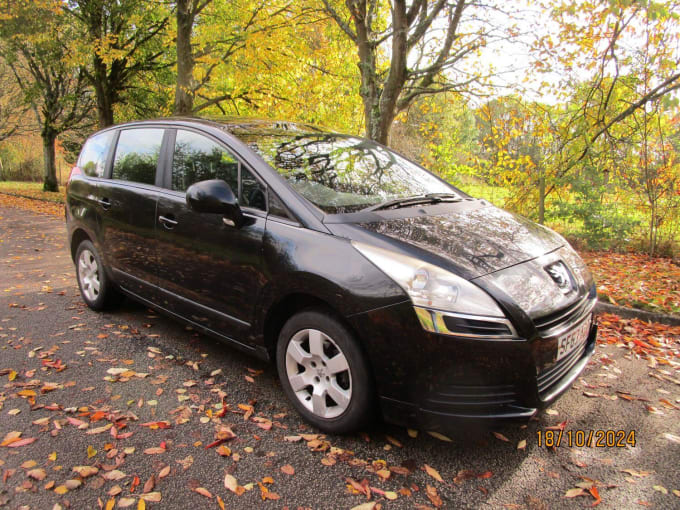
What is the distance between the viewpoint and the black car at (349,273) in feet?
7.14

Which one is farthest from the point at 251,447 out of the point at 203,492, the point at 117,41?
the point at 117,41

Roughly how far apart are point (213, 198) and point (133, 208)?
1.36 meters

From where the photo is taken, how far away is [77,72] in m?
21.0

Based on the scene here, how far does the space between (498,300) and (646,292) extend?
4.34 m

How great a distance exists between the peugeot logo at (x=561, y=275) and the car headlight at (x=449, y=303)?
1.96ft

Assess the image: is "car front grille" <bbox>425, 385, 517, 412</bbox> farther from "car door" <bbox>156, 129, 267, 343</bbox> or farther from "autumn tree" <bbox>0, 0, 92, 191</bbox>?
"autumn tree" <bbox>0, 0, 92, 191</bbox>

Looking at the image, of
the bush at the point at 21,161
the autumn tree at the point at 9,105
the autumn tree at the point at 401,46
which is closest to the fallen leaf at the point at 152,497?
the autumn tree at the point at 401,46

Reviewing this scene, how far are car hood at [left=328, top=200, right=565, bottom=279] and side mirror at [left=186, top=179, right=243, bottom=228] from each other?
702 millimetres

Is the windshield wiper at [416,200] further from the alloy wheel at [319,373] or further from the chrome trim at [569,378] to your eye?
the chrome trim at [569,378]

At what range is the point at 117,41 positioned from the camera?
14391 mm

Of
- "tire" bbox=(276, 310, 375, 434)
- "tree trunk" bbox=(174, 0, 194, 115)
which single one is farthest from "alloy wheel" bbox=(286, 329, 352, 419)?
"tree trunk" bbox=(174, 0, 194, 115)

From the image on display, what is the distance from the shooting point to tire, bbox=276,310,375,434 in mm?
2389

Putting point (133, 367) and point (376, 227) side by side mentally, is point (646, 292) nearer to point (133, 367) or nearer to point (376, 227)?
point (376, 227)

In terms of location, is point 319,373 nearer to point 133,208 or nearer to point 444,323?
point 444,323
